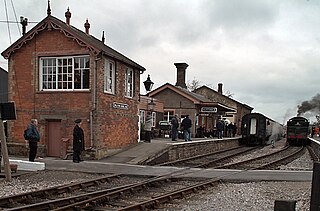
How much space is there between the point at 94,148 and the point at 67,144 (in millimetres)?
1266

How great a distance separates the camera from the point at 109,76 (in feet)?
60.6

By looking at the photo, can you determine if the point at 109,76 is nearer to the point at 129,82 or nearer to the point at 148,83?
the point at 129,82

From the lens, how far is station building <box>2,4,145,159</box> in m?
17.2

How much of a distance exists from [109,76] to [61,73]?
2.08 metres

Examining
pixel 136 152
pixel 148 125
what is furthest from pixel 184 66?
pixel 136 152

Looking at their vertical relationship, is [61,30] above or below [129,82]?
above

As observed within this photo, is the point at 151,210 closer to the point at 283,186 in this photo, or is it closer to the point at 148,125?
the point at 283,186

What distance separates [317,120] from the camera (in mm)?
67500

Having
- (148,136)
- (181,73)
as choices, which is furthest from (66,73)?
(181,73)

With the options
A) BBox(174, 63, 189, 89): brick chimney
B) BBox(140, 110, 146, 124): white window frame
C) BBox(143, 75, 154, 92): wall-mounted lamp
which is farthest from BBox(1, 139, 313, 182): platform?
BBox(174, 63, 189, 89): brick chimney

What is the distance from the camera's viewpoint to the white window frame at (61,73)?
17.5m

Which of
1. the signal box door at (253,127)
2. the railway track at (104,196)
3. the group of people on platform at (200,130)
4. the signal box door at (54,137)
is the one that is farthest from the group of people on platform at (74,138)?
the signal box door at (253,127)

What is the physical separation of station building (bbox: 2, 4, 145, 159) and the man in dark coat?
996mm

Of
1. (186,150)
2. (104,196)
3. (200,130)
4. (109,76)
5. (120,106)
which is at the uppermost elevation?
(109,76)
